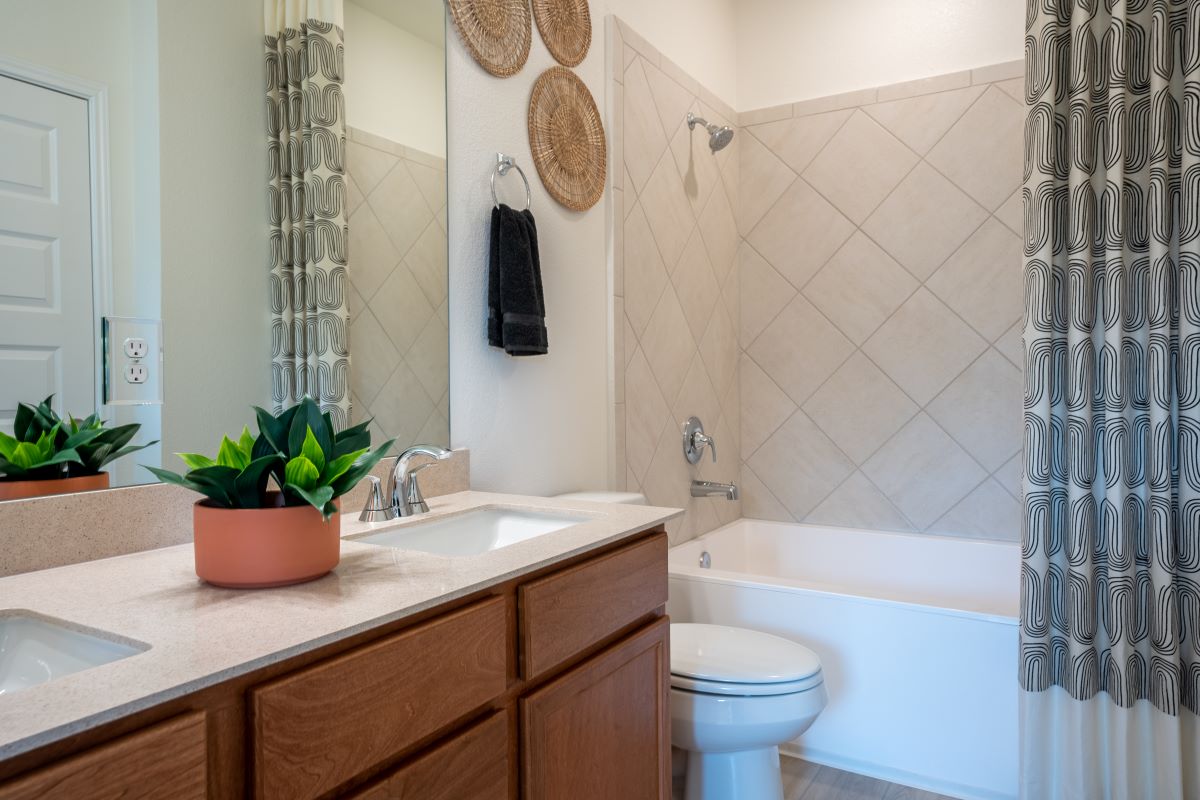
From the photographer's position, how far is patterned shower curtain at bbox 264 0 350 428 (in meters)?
1.40

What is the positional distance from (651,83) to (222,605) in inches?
87.4

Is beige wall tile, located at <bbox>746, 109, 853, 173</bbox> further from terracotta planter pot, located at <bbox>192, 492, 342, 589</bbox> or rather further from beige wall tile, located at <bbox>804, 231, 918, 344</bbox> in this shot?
terracotta planter pot, located at <bbox>192, 492, 342, 589</bbox>

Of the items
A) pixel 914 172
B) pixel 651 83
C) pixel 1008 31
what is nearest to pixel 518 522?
pixel 651 83

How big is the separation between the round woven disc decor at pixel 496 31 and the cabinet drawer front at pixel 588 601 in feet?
4.04

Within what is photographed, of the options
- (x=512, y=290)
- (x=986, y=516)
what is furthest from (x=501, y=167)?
(x=986, y=516)

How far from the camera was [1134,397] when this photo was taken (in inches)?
69.7

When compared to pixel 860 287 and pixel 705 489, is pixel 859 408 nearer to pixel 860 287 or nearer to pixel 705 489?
pixel 860 287

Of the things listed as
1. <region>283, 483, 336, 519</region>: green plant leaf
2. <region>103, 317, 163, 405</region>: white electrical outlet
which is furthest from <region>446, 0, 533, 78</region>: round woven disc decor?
<region>283, 483, 336, 519</region>: green plant leaf

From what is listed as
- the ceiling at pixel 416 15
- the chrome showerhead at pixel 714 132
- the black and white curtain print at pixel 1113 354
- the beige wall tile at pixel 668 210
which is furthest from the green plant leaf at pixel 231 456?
the chrome showerhead at pixel 714 132

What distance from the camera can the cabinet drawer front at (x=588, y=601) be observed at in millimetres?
1138

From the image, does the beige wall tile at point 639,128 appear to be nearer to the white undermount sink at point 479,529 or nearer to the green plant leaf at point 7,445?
the white undermount sink at point 479,529

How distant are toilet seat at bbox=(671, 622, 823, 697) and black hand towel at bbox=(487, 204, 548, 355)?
0.81 m

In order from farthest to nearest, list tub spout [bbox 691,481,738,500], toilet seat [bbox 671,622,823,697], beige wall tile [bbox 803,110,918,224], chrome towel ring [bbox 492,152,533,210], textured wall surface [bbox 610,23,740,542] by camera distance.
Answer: beige wall tile [bbox 803,110,918,224] → tub spout [bbox 691,481,738,500] → textured wall surface [bbox 610,23,740,542] → chrome towel ring [bbox 492,152,533,210] → toilet seat [bbox 671,622,823,697]

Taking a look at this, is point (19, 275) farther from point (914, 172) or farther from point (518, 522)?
point (914, 172)
